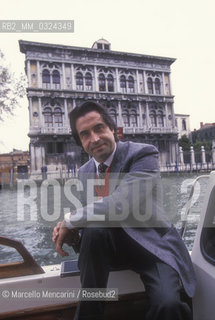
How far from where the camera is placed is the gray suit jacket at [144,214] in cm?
100

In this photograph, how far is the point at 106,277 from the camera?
0.98 m

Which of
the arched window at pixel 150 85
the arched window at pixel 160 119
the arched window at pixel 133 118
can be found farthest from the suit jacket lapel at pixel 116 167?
the arched window at pixel 150 85

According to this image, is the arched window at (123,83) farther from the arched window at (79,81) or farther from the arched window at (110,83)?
the arched window at (79,81)

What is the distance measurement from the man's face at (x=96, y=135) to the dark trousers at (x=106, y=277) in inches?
17.7

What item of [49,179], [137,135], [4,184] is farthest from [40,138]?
[137,135]

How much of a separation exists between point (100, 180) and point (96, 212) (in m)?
0.38

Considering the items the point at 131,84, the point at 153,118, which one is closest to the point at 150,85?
the point at 131,84

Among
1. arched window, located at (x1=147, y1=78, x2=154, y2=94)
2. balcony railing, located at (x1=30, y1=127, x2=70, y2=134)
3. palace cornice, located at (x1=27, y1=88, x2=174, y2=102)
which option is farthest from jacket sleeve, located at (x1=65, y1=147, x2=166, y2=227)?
arched window, located at (x1=147, y1=78, x2=154, y2=94)

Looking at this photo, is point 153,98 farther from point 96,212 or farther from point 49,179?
point 96,212

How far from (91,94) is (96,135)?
24058 millimetres

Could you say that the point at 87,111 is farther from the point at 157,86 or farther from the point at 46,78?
the point at 157,86

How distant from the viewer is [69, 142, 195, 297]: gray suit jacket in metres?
1.00

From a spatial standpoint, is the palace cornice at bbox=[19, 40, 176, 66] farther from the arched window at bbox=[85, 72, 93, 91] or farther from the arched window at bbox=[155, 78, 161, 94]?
the arched window at bbox=[155, 78, 161, 94]

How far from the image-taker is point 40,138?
21266 millimetres
